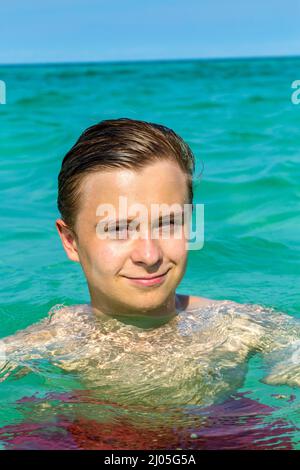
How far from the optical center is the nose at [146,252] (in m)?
3.07

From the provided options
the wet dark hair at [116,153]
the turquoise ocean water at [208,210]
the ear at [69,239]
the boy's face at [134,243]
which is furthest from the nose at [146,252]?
the turquoise ocean water at [208,210]

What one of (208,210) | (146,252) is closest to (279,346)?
(146,252)

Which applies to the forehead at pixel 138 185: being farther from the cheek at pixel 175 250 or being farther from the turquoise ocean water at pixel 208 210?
the turquoise ocean water at pixel 208 210

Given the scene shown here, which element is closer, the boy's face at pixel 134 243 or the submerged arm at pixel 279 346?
the boy's face at pixel 134 243

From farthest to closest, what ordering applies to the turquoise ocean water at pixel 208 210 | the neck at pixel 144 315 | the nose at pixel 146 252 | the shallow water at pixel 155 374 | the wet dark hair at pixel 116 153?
the turquoise ocean water at pixel 208 210, the neck at pixel 144 315, the wet dark hair at pixel 116 153, the nose at pixel 146 252, the shallow water at pixel 155 374

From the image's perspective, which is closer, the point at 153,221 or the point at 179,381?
the point at 153,221

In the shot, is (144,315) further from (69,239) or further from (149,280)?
(69,239)

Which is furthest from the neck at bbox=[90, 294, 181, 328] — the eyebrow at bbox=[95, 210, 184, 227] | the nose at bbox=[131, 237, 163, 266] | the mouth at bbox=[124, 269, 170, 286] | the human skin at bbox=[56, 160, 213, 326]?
the eyebrow at bbox=[95, 210, 184, 227]

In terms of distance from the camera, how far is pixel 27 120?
1280 cm

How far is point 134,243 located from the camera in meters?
3.10

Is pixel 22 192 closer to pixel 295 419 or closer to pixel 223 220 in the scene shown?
pixel 223 220
